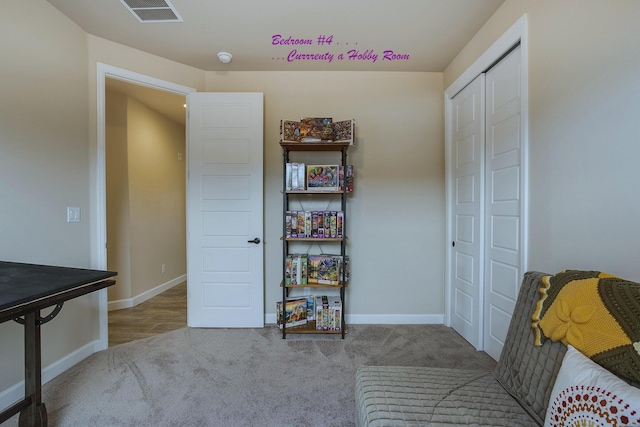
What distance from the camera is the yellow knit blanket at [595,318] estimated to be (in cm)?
82

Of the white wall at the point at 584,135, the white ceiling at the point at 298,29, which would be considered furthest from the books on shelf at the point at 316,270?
the white ceiling at the point at 298,29

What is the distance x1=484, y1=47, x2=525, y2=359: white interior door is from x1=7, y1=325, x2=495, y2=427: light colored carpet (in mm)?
398

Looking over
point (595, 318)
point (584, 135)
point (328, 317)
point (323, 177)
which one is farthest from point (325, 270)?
point (584, 135)

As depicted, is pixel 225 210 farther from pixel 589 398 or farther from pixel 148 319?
pixel 589 398

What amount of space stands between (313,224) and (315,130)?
2.80 ft

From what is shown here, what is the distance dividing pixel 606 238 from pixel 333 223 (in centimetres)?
173

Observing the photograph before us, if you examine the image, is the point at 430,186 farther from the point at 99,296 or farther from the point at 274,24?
the point at 99,296

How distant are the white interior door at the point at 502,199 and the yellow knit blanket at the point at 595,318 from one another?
74cm

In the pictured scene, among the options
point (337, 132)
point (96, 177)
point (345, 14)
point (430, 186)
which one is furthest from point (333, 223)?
point (96, 177)

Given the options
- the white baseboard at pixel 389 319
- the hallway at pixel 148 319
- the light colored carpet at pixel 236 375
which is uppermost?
the white baseboard at pixel 389 319

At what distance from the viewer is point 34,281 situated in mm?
1224

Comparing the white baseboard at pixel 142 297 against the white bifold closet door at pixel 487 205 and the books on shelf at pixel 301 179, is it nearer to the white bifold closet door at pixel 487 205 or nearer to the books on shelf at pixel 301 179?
the books on shelf at pixel 301 179

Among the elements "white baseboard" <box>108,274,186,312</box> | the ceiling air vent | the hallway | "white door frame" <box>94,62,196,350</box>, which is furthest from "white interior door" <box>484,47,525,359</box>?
"white baseboard" <box>108,274,186,312</box>

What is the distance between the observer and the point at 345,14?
1.98 metres
